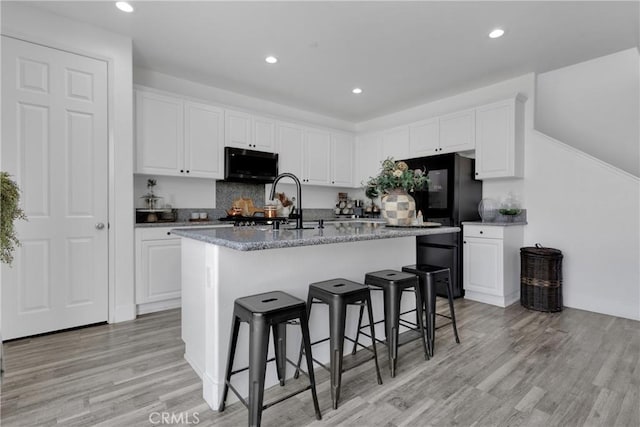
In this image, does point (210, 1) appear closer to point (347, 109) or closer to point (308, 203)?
point (347, 109)

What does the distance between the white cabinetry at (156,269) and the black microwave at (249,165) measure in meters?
1.14

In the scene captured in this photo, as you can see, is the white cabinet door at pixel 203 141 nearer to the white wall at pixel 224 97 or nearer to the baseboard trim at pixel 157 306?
the white wall at pixel 224 97

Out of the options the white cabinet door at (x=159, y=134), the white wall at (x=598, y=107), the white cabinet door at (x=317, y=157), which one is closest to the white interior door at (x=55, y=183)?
the white cabinet door at (x=159, y=134)

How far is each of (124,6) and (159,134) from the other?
4.14 feet

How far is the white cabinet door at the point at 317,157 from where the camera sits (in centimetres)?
485

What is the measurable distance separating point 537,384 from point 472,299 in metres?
1.87

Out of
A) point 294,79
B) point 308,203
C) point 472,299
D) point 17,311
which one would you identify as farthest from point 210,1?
point 472,299

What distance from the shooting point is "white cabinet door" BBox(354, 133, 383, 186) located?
5.11 meters

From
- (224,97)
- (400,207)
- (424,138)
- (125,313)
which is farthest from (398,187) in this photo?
(224,97)

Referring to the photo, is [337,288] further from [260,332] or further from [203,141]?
[203,141]

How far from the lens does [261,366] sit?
1.40 m

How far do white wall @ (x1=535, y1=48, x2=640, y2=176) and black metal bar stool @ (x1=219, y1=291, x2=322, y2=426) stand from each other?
3.87 metres

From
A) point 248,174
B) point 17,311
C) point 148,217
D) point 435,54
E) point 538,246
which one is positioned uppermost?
point 435,54

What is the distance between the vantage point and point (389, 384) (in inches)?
74.5
